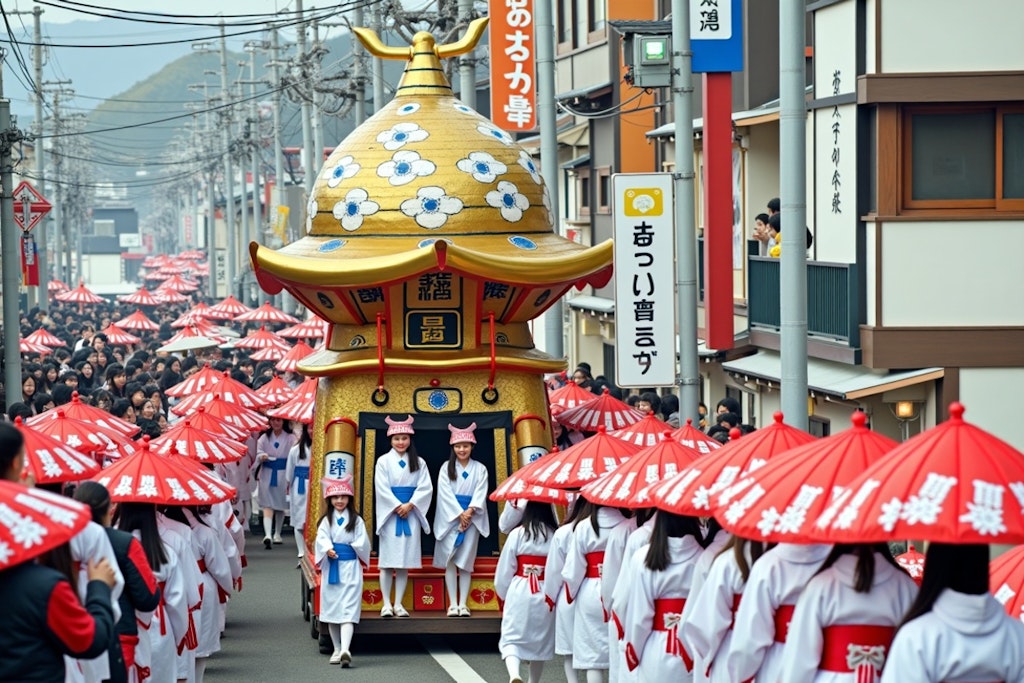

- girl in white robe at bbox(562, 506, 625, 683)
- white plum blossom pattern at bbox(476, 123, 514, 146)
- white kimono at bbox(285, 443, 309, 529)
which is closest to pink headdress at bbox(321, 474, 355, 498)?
girl in white robe at bbox(562, 506, 625, 683)

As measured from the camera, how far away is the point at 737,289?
25281 mm

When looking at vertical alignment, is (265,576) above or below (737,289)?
below

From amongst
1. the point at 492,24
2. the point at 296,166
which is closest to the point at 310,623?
the point at 492,24

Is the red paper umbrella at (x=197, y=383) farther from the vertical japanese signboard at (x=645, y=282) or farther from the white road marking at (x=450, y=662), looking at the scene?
the white road marking at (x=450, y=662)

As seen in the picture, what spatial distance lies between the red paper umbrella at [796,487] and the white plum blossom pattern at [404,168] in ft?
25.9

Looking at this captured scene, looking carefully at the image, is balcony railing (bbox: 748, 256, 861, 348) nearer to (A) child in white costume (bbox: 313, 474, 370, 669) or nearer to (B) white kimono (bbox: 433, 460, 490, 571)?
(B) white kimono (bbox: 433, 460, 490, 571)

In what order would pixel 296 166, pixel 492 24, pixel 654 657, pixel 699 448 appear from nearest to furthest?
pixel 654 657, pixel 699 448, pixel 492 24, pixel 296 166

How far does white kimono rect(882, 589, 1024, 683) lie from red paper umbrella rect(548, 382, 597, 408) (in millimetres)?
11552

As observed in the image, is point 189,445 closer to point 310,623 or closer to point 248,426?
point 310,623

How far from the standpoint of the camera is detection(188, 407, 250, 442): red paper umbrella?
719 inches

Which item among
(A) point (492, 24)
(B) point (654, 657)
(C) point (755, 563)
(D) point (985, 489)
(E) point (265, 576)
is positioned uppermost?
(A) point (492, 24)

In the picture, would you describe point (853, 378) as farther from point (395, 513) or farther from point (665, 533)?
point (665, 533)

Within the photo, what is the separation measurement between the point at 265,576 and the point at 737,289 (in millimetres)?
8516

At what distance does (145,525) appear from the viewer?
11531mm
